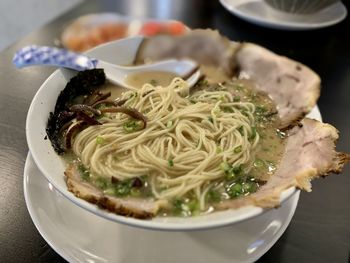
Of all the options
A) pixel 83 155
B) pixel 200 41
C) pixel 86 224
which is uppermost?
pixel 200 41

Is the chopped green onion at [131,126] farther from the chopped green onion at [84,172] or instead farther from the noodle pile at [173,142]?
the chopped green onion at [84,172]

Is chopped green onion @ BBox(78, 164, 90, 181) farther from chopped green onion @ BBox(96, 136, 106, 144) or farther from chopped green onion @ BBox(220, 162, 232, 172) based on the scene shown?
chopped green onion @ BBox(220, 162, 232, 172)

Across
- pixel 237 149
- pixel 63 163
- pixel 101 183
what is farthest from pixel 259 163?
pixel 63 163

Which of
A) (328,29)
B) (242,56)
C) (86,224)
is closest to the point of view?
(86,224)

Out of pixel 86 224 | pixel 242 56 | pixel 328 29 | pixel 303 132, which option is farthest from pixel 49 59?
pixel 328 29

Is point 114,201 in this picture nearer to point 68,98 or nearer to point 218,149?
point 218,149

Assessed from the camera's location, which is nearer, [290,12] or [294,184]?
[294,184]

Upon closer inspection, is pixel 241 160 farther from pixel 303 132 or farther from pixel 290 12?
pixel 290 12

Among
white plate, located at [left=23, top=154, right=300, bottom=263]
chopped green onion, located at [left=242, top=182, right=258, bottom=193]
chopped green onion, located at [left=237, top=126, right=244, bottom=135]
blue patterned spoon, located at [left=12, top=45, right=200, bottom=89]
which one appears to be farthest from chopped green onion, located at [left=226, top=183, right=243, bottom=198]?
blue patterned spoon, located at [left=12, top=45, right=200, bottom=89]
